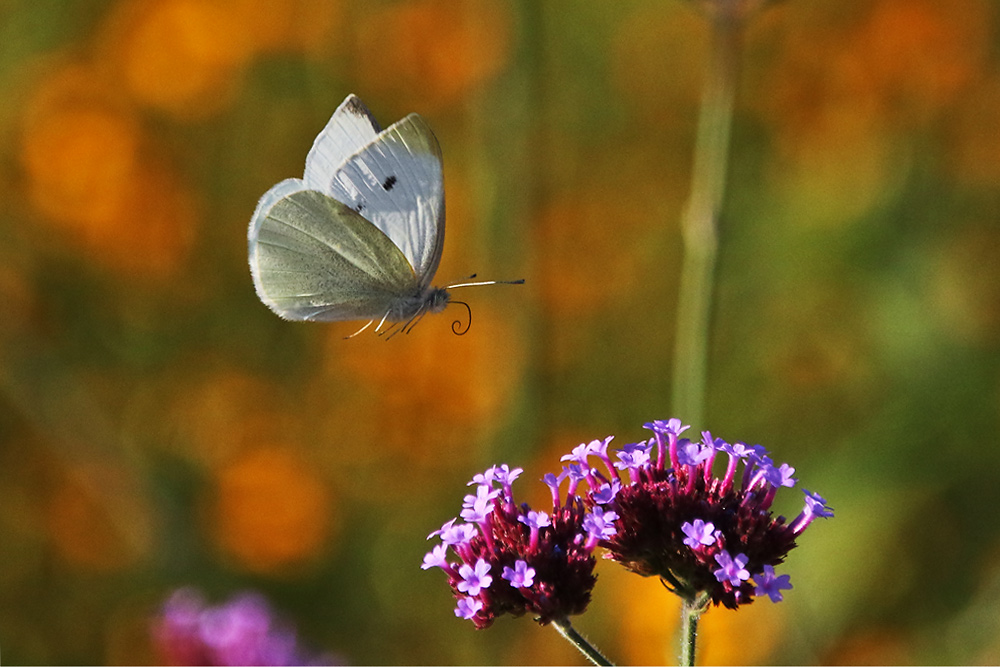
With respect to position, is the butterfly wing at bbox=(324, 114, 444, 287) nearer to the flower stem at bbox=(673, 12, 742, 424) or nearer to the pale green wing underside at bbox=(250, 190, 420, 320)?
the pale green wing underside at bbox=(250, 190, 420, 320)

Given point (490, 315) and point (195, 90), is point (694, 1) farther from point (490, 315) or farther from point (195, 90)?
point (195, 90)

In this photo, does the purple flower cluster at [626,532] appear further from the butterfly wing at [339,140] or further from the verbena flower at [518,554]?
the butterfly wing at [339,140]

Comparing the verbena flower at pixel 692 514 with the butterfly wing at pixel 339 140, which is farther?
the butterfly wing at pixel 339 140

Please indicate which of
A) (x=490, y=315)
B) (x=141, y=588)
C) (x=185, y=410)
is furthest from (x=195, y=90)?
(x=141, y=588)

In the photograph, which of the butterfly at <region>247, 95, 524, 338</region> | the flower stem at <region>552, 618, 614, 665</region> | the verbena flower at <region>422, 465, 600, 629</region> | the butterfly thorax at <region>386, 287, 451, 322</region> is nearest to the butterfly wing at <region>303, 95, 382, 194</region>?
the butterfly at <region>247, 95, 524, 338</region>

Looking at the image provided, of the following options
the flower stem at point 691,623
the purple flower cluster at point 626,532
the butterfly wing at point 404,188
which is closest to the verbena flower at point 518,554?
the purple flower cluster at point 626,532

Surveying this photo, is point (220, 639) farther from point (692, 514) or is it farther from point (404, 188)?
point (692, 514)

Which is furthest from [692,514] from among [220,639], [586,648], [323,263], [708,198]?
[220,639]
